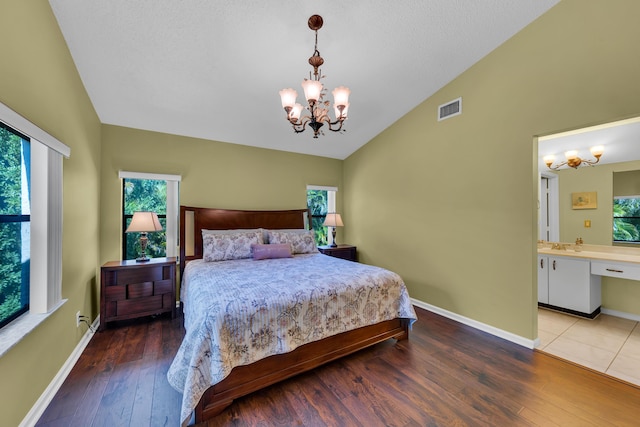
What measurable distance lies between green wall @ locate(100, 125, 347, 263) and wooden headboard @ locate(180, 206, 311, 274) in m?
0.16

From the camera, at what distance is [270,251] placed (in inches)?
135

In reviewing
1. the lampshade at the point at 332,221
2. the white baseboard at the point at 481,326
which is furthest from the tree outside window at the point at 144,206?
the white baseboard at the point at 481,326

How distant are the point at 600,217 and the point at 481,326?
236 centimetres

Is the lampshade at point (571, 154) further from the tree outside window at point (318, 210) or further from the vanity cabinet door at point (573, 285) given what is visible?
the tree outside window at point (318, 210)

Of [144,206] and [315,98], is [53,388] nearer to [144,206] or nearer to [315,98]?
[144,206]

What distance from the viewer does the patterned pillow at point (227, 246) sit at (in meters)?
3.34

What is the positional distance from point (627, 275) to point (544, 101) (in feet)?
7.07

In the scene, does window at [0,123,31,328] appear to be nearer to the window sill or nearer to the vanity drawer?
the window sill

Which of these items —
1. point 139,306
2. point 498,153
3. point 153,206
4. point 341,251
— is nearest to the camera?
point 498,153

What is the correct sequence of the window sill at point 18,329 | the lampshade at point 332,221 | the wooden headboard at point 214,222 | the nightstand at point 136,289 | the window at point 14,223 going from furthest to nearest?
the lampshade at point 332,221
the wooden headboard at point 214,222
the nightstand at point 136,289
the window at point 14,223
the window sill at point 18,329

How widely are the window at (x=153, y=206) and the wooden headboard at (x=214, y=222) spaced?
0.20 m

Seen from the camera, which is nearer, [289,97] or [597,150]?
[289,97]

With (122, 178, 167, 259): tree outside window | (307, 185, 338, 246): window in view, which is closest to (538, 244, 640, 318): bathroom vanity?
(307, 185, 338, 246): window

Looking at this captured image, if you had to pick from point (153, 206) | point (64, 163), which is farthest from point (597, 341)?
point (153, 206)
